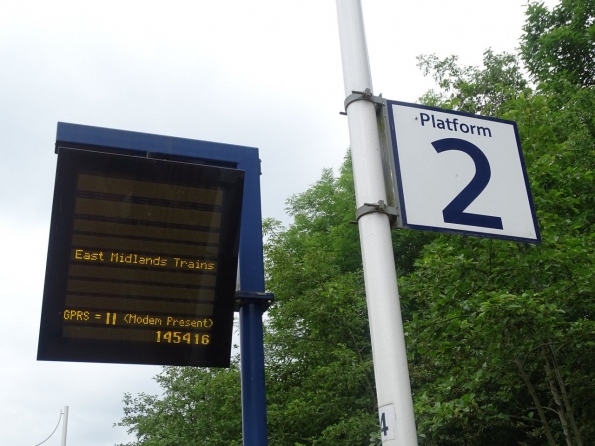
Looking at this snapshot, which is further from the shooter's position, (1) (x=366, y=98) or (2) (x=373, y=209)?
(1) (x=366, y=98)

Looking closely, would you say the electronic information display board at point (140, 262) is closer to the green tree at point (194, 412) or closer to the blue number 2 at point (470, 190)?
the blue number 2 at point (470, 190)

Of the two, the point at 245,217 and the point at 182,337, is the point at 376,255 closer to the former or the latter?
the point at 182,337

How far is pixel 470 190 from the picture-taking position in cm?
347

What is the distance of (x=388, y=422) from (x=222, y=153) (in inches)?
173

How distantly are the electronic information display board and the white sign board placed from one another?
2706 millimetres

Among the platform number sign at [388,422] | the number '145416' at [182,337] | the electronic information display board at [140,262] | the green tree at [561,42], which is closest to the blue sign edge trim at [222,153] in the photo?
the electronic information display board at [140,262]

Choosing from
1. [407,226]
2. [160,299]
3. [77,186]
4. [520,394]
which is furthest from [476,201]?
[520,394]

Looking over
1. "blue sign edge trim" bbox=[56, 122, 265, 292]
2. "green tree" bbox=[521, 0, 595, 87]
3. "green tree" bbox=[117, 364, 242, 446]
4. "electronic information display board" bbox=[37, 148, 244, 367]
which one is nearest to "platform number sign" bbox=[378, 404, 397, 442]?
"electronic information display board" bbox=[37, 148, 244, 367]

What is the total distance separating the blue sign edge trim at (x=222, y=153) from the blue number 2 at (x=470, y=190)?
314 cm

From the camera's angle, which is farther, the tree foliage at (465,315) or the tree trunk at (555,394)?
the tree trunk at (555,394)

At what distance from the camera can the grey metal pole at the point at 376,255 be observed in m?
2.72

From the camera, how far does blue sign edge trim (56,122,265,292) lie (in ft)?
20.7

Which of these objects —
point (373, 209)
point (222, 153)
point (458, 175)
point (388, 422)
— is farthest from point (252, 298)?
point (388, 422)

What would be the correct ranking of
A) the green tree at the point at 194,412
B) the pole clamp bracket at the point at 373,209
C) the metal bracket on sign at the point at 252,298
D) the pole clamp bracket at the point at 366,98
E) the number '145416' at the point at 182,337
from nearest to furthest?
the pole clamp bracket at the point at 373,209 → the pole clamp bracket at the point at 366,98 → the number '145416' at the point at 182,337 → the metal bracket on sign at the point at 252,298 → the green tree at the point at 194,412
